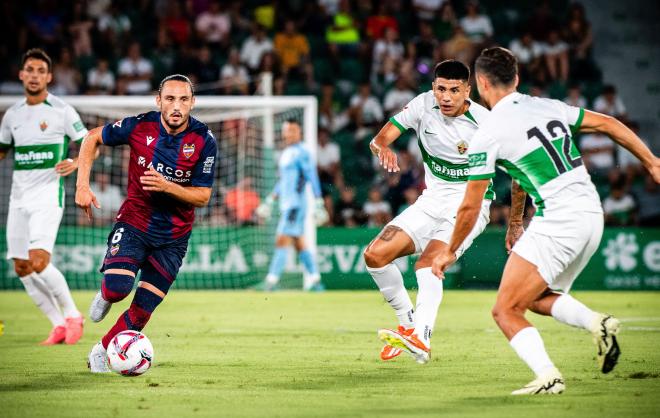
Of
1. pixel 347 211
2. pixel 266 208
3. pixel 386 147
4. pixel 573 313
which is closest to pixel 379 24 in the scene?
pixel 347 211

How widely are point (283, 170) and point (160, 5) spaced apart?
7257mm

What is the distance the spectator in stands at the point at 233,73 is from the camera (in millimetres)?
20875

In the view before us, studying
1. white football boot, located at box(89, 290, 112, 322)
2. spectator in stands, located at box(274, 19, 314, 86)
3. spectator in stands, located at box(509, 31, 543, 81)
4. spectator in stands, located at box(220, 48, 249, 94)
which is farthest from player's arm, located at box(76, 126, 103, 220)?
spectator in stands, located at box(509, 31, 543, 81)

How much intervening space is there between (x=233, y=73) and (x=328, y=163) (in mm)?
3074

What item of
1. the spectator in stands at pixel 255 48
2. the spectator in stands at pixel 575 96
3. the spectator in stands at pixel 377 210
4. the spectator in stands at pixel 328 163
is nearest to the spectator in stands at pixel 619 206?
the spectator in stands at pixel 575 96

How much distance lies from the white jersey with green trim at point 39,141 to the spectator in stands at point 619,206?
1114 centimetres

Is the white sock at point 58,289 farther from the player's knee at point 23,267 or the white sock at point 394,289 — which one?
the white sock at point 394,289

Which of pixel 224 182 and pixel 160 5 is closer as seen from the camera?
pixel 224 182

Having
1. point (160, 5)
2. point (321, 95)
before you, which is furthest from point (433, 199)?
point (160, 5)

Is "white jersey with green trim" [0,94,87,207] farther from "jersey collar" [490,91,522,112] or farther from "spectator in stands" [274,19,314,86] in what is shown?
"spectator in stands" [274,19,314,86]

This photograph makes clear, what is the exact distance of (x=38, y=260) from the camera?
10.3m

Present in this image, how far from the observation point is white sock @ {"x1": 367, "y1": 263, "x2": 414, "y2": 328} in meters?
8.65

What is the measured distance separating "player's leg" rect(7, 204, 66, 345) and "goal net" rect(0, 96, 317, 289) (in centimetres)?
635

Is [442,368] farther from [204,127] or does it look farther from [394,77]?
[394,77]
